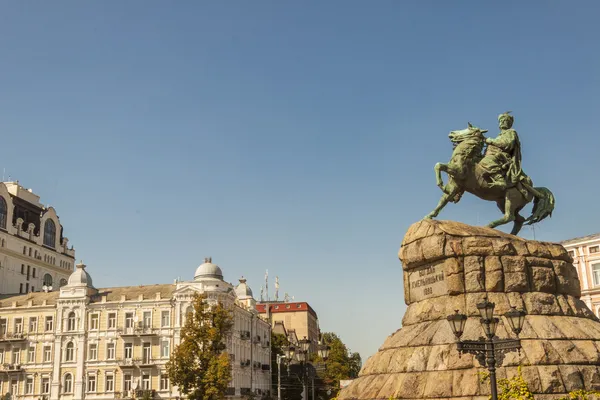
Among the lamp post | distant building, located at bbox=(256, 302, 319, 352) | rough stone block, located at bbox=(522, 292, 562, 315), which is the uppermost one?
distant building, located at bbox=(256, 302, 319, 352)

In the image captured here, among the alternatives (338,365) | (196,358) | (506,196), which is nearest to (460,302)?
(506,196)

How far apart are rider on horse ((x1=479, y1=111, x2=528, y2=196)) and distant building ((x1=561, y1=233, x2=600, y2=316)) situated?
3326 cm

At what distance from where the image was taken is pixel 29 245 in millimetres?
70375

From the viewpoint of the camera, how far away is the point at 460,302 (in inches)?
760

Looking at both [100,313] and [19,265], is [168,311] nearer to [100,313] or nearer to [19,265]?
[100,313]

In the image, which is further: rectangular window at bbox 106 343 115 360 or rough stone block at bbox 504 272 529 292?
rectangular window at bbox 106 343 115 360

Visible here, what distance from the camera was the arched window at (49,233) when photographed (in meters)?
74.4

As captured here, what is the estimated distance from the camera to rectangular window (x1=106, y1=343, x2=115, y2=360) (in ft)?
184

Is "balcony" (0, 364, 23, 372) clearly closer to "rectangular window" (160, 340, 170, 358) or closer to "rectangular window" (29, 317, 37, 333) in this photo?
"rectangular window" (29, 317, 37, 333)

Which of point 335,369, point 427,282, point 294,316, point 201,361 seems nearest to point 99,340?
point 201,361

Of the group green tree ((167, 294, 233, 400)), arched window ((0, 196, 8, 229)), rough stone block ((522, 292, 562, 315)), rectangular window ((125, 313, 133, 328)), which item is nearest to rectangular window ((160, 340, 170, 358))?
rectangular window ((125, 313, 133, 328))

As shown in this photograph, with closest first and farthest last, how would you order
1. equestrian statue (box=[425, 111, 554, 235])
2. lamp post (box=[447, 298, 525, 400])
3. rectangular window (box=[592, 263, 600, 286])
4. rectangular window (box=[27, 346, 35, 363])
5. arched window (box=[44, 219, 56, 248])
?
1. lamp post (box=[447, 298, 525, 400])
2. equestrian statue (box=[425, 111, 554, 235])
3. rectangular window (box=[592, 263, 600, 286])
4. rectangular window (box=[27, 346, 35, 363])
5. arched window (box=[44, 219, 56, 248])

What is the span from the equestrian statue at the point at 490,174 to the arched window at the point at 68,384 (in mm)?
43393

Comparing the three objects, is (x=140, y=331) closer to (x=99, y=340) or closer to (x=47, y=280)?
(x=99, y=340)
